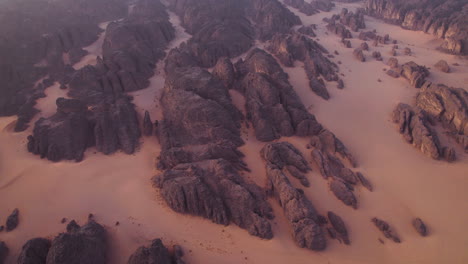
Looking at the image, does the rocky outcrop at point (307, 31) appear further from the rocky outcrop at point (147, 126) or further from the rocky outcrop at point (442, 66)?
the rocky outcrop at point (147, 126)

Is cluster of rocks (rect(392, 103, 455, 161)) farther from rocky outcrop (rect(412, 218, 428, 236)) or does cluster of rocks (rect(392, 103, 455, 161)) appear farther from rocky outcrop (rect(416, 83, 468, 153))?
rocky outcrop (rect(412, 218, 428, 236))

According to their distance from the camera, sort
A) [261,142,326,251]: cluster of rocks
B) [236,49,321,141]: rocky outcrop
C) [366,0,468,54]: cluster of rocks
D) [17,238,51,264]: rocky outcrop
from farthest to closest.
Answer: [366,0,468,54]: cluster of rocks
[236,49,321,141]: rocky outcrop
[261,142,326,251]: cluster of rocks
[17,238,51,264]: rocky outcrop

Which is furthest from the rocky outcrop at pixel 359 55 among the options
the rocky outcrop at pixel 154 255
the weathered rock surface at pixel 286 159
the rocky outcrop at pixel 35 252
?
the rocky outcrop at pixel 35 252

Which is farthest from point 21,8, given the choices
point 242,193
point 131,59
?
point 242,193

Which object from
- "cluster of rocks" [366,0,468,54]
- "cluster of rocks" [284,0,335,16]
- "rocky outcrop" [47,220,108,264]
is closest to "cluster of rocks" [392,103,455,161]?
"cluster of rocks" [366,0,468,54]

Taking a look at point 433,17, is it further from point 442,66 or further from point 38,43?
point 38,43
